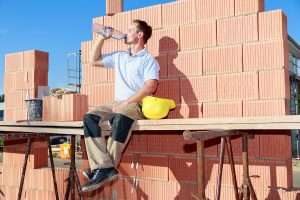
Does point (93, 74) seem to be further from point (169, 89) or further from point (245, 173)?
point (245, 173)

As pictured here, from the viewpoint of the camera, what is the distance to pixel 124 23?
457 cm

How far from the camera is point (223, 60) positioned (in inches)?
149

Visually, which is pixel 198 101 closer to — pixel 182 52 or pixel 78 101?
pixel 182 52

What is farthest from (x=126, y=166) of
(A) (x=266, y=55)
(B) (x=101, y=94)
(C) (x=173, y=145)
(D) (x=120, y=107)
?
(A) (x=266, y=55)

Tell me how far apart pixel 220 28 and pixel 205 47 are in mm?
267

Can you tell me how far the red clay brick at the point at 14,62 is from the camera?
5758 millimetres

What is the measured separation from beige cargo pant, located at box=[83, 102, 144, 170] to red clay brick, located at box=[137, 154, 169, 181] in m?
1.01

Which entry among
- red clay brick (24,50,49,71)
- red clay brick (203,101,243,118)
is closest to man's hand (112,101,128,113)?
red clay brick (203,101,243,118)

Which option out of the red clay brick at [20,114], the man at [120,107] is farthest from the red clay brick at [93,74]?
the red clay brick at [20,114]

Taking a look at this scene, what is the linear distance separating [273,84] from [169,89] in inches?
48.0

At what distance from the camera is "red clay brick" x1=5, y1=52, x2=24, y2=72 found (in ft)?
18.9

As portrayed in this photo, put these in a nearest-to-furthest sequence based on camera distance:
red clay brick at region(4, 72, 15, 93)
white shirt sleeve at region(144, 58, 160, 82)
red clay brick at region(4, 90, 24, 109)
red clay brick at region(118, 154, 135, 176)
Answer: white shirt sleeve at region(144, 58, 160, 82)
red clay brick at region(118, 154, 135, 176)
red clay brick at region(4, 90, 24, 109)
red clay brick at region(4, 72, 15, 93)

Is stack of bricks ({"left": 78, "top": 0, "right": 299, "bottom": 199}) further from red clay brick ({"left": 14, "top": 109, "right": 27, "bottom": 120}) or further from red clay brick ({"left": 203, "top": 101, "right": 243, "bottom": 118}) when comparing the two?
red clay brick ({"left": 14, "top": 109, "right": 27, "bottom": 120})

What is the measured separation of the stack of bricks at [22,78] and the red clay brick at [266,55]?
11.3 ft
